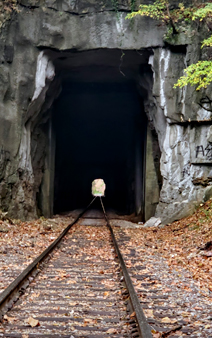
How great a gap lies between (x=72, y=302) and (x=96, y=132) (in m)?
22.8

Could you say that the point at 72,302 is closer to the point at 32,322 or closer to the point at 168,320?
the point at 32,322

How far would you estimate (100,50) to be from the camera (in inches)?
523

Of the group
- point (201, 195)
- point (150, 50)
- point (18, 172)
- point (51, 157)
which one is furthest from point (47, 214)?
point (150, 50)

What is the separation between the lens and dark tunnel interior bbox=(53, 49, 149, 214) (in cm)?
1805

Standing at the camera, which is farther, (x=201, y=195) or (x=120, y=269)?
(x=201, y=195)

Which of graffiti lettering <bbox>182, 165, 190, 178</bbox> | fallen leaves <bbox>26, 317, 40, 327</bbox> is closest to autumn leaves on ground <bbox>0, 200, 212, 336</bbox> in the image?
fallen leaves <bbox>26, 317, 40, 327</bbox>

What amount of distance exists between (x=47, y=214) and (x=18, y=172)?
4161mm

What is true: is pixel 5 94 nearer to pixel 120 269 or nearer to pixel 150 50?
pixel 150 50

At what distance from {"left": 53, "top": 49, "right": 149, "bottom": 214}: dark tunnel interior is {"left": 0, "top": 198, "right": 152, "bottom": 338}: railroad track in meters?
11.5

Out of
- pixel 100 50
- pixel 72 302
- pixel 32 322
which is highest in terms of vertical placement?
pixel 100 50

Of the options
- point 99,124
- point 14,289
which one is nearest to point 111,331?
point 14,289

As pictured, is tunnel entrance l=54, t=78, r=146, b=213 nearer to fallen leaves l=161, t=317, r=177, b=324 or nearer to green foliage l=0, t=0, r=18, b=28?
green foliage l=0, t=0, r=18, b=28

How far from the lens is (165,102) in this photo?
13055mm

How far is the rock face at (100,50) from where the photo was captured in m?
12.6
